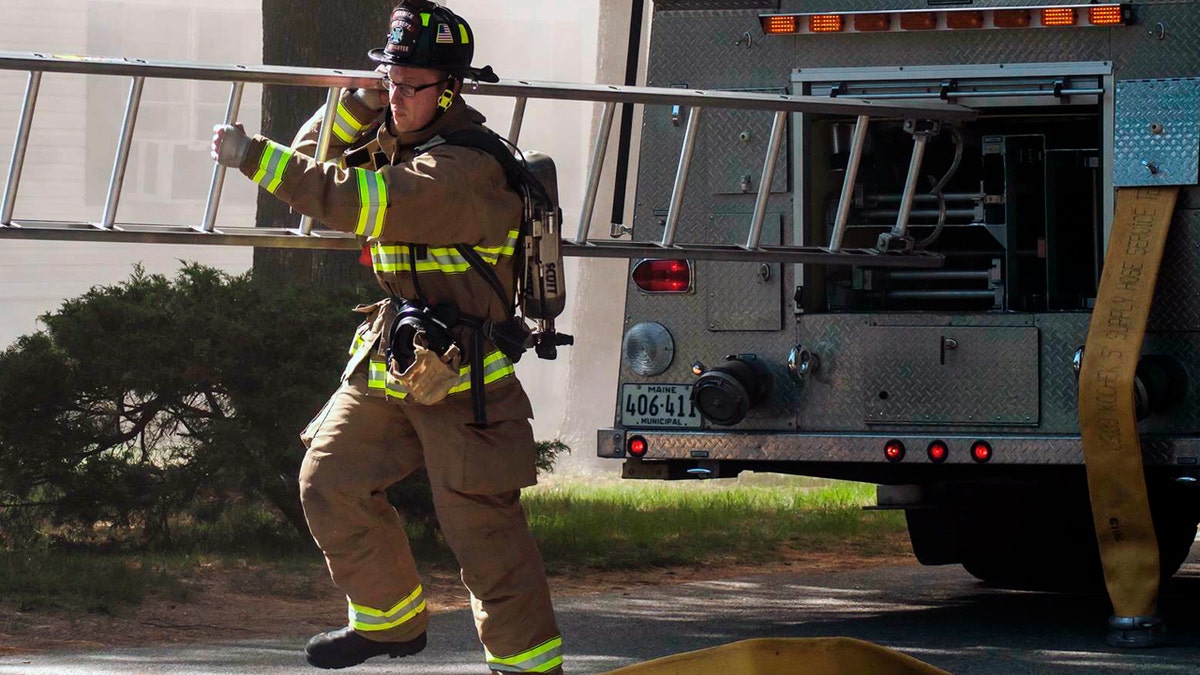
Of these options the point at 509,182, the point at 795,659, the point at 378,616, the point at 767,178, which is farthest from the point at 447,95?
the point at 795,659

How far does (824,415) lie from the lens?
6.74 m

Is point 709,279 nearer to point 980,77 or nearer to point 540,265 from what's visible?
point 980,77

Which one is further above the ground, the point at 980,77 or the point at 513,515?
the point at 980,77

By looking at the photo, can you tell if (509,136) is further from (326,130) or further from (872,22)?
(872,22)

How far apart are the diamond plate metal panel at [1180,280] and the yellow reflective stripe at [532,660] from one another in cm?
281

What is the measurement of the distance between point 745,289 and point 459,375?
8.10 feet

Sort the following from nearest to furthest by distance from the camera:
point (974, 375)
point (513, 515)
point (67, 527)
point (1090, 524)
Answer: point (513, 515), point (974, 375), point (1090, 524), point (67, 527)

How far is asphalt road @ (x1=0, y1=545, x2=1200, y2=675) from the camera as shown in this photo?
19.5 feet

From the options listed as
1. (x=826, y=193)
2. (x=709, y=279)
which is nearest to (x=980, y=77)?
(x=826, y=193)

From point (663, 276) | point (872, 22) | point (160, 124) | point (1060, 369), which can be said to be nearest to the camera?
point (1060, 369)

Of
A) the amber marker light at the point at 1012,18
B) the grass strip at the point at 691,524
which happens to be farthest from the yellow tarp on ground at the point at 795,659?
the grass strip at the point at 691,524

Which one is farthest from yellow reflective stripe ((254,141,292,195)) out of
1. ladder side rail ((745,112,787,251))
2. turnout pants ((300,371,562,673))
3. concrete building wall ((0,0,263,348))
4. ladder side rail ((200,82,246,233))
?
concrete building wall ((0,0,263,348))

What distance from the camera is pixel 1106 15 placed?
6363 millimetres

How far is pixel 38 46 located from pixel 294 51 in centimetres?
1648
